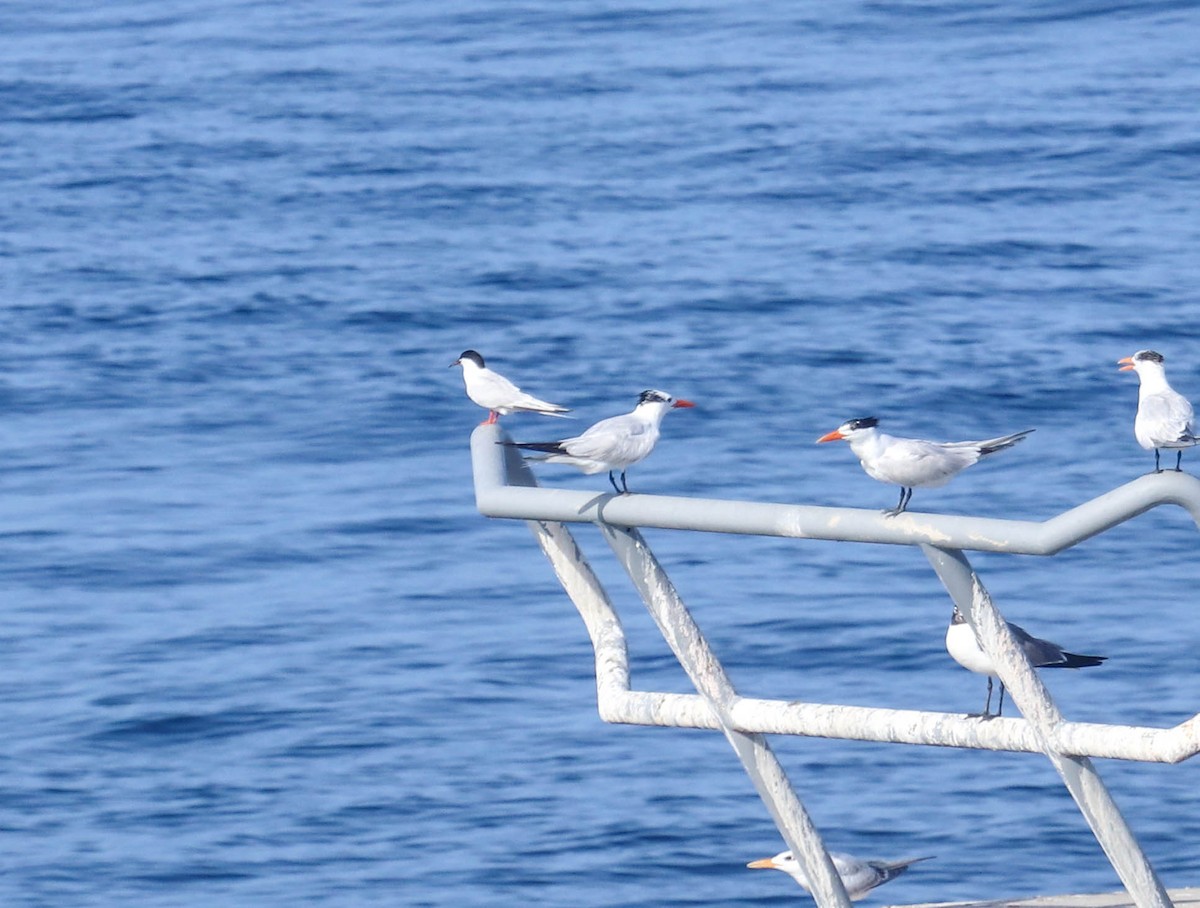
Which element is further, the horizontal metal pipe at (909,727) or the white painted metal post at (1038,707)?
the white painted metal post at (1038,707)

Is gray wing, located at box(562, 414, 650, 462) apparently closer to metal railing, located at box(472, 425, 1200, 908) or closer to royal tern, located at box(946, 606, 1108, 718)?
metal railing, located at box(472, 425, 1200, 908)

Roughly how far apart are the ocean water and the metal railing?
697cm

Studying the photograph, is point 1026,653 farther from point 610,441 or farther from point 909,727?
point 610,441

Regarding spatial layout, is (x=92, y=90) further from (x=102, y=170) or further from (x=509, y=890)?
(x=509, y=890)

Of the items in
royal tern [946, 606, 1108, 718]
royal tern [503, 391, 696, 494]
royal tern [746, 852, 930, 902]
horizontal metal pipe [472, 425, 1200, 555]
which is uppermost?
royal tern [503, 391, 696, 494]

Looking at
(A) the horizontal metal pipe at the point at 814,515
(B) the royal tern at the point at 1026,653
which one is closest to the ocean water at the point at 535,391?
(B) the royal tern at the point at 1026,653

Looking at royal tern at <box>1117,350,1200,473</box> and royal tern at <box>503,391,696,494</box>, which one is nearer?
royal tern at <box>1117,350,1200,473</box>

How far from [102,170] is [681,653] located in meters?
26.1

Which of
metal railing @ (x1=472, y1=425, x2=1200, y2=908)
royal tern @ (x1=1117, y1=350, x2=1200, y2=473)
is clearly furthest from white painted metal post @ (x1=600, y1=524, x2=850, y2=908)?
royal tern @ (x1=1117, y1=350, x2=1200, y2=473)

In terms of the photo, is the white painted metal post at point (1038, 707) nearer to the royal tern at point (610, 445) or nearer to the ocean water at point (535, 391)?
the royal tern at point (610, 445)

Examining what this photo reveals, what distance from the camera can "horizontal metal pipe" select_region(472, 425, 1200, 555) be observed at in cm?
476

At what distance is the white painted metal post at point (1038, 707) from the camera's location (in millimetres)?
5180

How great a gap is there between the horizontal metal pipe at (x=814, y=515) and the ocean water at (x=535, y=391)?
7507 millimetres

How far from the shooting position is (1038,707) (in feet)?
17.4
